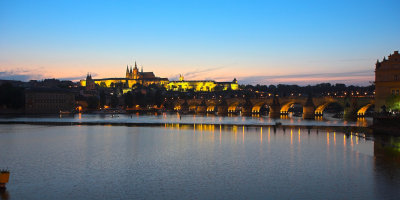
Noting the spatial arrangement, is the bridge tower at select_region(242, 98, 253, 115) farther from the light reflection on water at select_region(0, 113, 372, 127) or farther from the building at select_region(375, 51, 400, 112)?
the building at select_region(375, 51, 400, 112)

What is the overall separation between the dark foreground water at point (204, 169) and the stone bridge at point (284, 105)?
40710mm

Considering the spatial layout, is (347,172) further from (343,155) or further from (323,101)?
(323,101)

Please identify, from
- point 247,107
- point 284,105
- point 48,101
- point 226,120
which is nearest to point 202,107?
point 247,107

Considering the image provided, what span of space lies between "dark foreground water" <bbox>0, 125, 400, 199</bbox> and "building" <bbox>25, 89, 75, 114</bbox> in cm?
9207

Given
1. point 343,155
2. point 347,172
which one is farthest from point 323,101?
point 347,172

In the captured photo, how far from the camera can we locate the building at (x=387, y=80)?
5966cm

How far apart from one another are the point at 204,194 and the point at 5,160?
15.6 metres

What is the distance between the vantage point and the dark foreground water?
20.6 m

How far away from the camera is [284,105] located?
4183 inches

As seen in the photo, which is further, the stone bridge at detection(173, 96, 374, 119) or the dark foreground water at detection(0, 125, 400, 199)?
the stone bridge at detection(173, 96, 374, 119)

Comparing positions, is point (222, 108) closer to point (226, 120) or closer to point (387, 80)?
point (226, 120)

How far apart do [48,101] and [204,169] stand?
4632 inches

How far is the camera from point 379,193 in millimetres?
20094

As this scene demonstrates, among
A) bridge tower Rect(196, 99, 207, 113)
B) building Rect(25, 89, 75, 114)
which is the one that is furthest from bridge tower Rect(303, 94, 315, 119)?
building Rect(25, 89, 75, 114)
